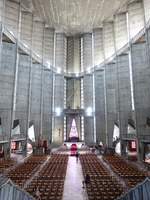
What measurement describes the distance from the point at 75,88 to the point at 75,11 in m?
15.6

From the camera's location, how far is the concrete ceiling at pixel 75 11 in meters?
28.5

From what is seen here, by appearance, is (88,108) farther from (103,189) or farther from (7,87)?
(103,189)

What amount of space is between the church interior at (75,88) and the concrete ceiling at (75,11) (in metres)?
0.15

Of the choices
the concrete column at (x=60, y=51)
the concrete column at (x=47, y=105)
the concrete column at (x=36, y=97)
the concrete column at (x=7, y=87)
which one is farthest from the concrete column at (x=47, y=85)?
the concrete column at (x=7, y=87)

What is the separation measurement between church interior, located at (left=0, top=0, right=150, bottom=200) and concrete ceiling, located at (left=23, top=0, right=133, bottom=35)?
15 cm

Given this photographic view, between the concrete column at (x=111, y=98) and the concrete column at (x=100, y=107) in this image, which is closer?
the concrete column at (x=111, y=98)

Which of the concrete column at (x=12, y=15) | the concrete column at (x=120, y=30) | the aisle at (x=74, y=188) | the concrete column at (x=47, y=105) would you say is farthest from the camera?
the concrete column at (x=47, y=105)

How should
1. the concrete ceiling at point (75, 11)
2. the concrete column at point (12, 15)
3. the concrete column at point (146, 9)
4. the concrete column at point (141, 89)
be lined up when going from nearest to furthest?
the concrete column at point (146, 9)
the concrete column at point (141, 89)
the concrete column at point (12, 15)
the concrete ceiling at point (75, 11)

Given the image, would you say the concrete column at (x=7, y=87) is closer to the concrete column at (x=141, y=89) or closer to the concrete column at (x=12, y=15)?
the concrete column at (x=12, y=15)

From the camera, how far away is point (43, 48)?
1363 inches

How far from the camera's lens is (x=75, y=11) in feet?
102

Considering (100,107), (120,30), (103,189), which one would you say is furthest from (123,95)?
(103,189)

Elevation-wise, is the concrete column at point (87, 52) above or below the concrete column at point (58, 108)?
above

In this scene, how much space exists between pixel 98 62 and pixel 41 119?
15.5m
